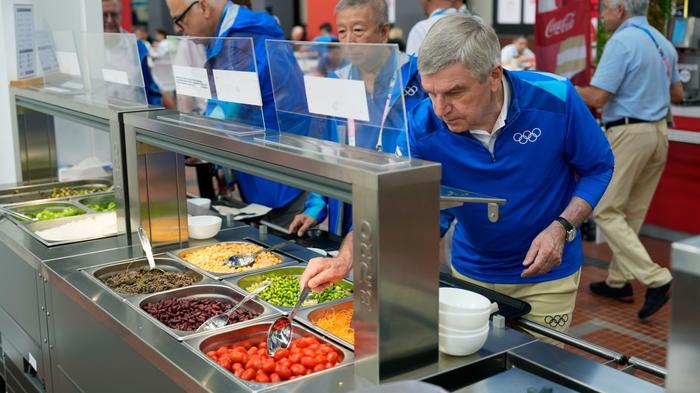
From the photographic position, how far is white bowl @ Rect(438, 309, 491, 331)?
66.2 inches

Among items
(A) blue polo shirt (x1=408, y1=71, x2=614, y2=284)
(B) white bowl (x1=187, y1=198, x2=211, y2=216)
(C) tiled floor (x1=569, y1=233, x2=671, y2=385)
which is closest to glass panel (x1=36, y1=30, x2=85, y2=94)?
(B) white bowl (x1=187, y1=198, x2=211, y2=216)

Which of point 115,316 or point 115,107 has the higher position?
point 115,107

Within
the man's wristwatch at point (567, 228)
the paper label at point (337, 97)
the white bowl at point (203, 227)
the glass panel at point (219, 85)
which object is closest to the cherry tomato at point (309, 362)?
the paper label at point (337, 97)

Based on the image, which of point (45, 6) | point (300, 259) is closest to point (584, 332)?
point (300, 259)

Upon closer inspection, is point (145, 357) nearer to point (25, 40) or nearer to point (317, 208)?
point (317, 208)

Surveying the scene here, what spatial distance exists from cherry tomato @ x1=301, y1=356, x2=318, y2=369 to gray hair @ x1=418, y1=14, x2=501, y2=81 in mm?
819

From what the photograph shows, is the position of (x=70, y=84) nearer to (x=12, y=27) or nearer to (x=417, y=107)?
(x=12, y=27)

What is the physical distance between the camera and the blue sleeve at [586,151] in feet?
7.50

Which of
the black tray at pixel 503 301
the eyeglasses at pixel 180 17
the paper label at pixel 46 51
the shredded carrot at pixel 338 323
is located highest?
the eyeglasses at pixel 180 17

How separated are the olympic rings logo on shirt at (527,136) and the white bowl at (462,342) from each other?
2.43ft

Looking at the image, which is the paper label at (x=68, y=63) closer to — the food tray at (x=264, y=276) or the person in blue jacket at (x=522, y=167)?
the food tray at (x=264, y=276)

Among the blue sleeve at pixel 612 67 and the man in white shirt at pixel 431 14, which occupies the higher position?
the man in white shirt at pixel 431 14

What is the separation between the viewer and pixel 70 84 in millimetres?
3346

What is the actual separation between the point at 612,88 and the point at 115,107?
11.1ft
